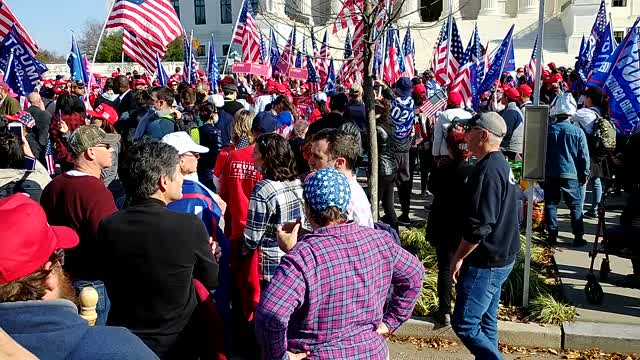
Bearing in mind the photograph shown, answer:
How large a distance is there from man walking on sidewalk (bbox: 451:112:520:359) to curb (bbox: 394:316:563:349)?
4.53 feet

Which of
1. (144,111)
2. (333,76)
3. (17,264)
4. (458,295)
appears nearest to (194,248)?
(17,264)

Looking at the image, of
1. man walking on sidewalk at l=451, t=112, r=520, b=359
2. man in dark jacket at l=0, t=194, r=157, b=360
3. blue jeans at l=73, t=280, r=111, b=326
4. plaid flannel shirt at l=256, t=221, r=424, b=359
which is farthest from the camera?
man walking on sidewalk at l=451, t=112, r=520, b=359

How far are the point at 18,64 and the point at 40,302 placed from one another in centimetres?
997

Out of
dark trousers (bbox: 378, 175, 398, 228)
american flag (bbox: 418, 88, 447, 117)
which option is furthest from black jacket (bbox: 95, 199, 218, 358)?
american flag (bbox: 418, 88, 447, 117)

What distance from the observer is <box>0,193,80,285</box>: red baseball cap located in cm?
190

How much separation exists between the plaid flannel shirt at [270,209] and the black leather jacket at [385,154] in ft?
13.2

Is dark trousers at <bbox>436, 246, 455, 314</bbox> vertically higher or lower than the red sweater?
lower

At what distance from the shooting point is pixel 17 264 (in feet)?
6.30

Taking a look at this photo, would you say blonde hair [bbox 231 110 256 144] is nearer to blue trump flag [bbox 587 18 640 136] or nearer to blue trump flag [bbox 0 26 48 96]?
blue trump flag [bbox 587 18 640 136]

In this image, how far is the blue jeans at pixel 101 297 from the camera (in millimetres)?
3727

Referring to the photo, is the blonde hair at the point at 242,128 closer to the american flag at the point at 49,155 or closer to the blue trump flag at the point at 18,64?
the american flag at the point at 49,155

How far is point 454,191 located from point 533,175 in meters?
0.84

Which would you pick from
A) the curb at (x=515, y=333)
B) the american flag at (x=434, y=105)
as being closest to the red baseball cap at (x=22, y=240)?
the curb at (x=515, y=333)

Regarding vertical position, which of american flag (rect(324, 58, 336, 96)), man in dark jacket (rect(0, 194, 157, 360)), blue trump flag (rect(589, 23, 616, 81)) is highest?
blue trump flag (rect(589, 23, 616, 81))
